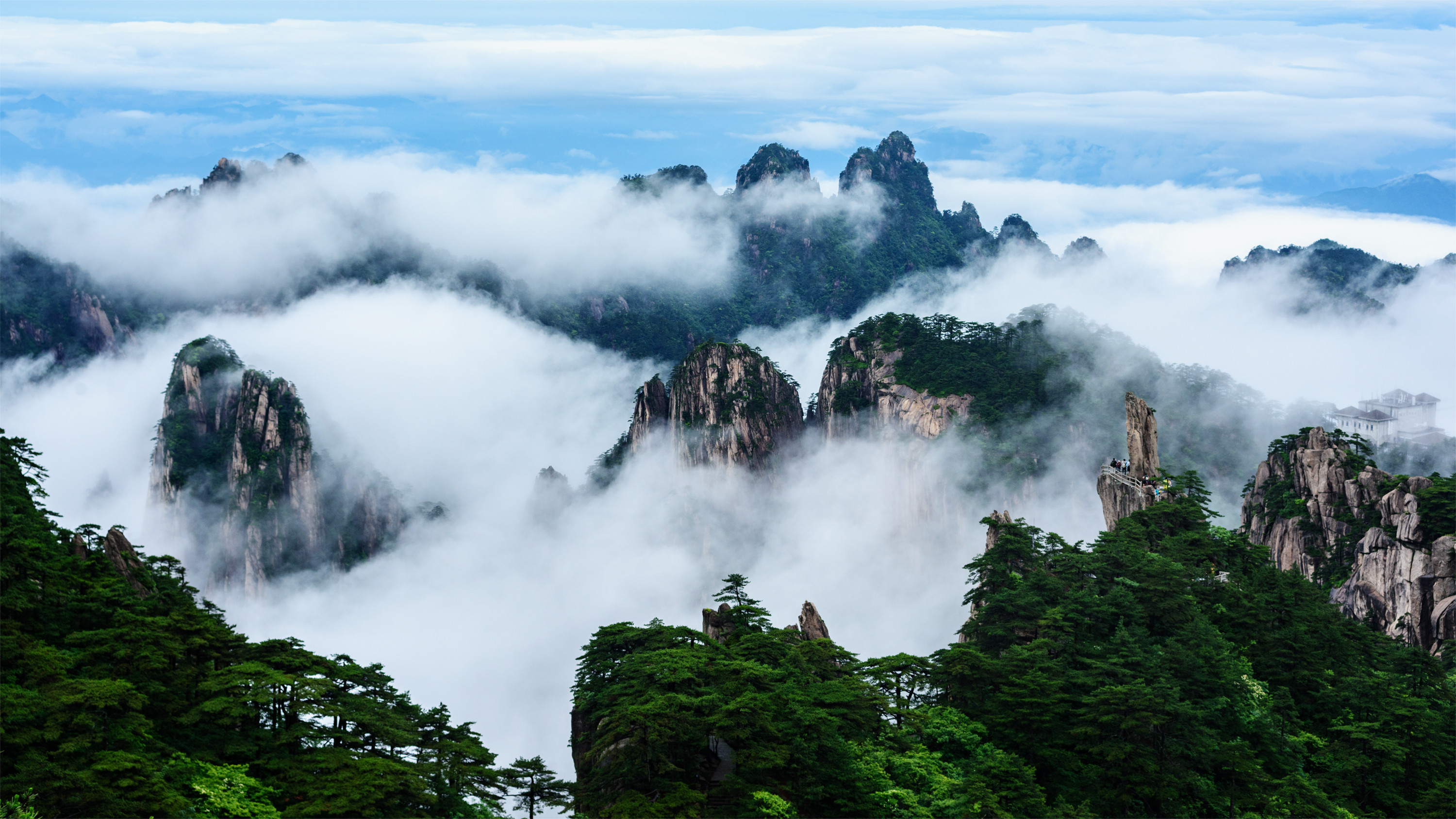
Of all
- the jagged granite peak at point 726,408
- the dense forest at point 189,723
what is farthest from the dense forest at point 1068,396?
the dense forest at point 189,723

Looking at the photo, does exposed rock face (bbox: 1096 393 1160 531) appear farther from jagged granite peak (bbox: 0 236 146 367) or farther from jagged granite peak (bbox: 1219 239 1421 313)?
jagged granite peak (bbox: 0 236 146 367)

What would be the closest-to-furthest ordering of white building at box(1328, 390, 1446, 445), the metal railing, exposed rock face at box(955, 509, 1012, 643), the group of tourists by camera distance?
exposed rock face at box(955, 509, 1012, 643)
the group of tourists
the metal railing
white building at box(1328, 390, 1446, 445)

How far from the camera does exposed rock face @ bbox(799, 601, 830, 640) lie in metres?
54.6

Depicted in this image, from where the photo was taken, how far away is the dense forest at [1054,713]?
114 feet

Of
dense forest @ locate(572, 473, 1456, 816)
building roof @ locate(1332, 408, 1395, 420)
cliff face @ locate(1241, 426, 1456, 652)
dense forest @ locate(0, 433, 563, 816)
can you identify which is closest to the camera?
dense forest @ locate(0, 433, 563, 816)

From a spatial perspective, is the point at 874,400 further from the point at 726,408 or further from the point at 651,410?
the point at 651,410

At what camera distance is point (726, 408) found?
12412cm

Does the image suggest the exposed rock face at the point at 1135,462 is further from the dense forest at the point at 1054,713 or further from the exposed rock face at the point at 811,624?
the exposed rock face at the point at 811,624

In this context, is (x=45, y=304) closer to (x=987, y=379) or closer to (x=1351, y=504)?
(x=987, y=379)

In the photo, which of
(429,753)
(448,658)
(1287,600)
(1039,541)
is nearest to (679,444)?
(448,658)

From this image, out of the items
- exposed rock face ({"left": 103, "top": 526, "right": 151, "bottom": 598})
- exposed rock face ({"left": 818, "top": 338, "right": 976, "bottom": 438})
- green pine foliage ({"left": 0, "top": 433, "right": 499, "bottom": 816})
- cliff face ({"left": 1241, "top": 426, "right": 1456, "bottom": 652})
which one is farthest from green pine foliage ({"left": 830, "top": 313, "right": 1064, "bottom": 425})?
green pine foliage ({"left": 0, "top": 433, "right": 499, "bottom": 816})

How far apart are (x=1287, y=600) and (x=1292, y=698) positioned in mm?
6356

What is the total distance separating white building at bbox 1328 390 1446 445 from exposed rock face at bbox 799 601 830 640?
82047mm

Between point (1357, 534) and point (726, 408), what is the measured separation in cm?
7082
